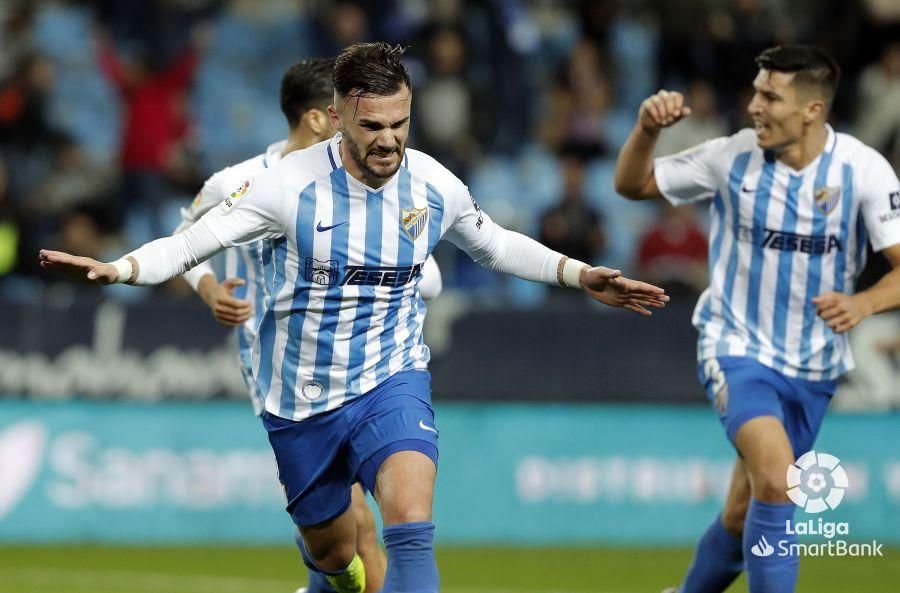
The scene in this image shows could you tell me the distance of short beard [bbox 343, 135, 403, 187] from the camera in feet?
19.9

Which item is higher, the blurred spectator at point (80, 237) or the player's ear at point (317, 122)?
the blurred spectator at point (80, 237)

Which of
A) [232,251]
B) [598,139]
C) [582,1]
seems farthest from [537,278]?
[582,1]

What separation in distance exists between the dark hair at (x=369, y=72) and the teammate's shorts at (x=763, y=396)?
2271 mm

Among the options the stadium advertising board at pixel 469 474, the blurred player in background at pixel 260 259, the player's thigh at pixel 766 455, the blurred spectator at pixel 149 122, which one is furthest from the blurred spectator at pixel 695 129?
the player's thigh at pixel 766 455

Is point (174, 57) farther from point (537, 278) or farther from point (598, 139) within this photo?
point (537, 278)

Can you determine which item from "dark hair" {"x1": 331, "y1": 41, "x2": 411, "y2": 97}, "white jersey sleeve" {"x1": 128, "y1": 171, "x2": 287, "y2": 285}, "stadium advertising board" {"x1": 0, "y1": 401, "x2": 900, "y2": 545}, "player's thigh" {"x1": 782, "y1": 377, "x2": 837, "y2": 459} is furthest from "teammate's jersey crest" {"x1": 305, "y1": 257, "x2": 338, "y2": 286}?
"stadium advertising board" {"x1": 0, "y1": 401, "x2": 900, "y2": 545}

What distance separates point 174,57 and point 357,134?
29.4 feet

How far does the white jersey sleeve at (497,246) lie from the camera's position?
21.1 feet

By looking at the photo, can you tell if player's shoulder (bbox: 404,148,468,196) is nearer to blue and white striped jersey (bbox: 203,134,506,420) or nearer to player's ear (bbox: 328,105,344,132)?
blue and white striped jersey (bbox: 203,134,506,420)

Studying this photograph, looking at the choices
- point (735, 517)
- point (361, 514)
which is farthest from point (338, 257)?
point (735, 517)

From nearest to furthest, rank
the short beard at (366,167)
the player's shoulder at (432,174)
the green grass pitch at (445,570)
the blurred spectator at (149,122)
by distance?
the short beard at (366,167)
the player's shoulder at (432,174)
the green grass pitch at (445,570)
the blurred spectator at (149,122)

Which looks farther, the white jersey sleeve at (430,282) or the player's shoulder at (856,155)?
the player's shoulder at (856,155)

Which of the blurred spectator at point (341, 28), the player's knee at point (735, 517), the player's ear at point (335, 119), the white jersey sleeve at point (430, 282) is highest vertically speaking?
the blurred spectator at point (341, 28)

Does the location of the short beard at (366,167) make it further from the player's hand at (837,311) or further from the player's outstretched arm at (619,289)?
the player's hand at (837,311)
